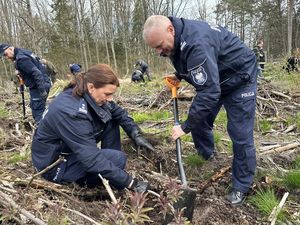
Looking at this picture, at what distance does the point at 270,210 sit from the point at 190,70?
1493 mm

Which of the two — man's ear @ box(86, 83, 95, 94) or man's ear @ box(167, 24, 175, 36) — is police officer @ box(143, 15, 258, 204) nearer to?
man's ear @ box(167, 24, 175, 36)

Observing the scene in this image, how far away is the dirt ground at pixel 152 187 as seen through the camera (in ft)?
9.00

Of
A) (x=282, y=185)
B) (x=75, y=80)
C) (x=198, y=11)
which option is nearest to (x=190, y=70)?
(x=75, y=80)

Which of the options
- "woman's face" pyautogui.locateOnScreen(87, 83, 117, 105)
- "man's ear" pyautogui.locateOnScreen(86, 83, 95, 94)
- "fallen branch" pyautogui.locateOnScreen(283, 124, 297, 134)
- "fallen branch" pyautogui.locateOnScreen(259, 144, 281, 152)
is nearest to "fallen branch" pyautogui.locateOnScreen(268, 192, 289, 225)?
"fallen branch" pyautogui.locateOnScreen(259, 144, 281, 152)

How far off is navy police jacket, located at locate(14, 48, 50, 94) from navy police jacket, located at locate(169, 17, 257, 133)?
3945 mm

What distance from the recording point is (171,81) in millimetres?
4250

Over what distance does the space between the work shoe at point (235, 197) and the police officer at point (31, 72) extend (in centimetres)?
446

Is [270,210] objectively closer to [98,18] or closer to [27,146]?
[27,146]

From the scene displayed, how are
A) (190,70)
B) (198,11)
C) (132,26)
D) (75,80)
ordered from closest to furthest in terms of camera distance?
(190,70) < (75,80) < (132,26) < (198,11)

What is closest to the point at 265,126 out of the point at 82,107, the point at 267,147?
the point at 267,147

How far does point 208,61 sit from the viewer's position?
306cm

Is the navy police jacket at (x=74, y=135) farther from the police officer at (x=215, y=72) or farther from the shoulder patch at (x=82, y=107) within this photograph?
the police officer at (x=215, y=72)

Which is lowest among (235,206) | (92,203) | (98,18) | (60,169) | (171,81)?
(235,206)

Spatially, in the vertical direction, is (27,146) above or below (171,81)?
below
